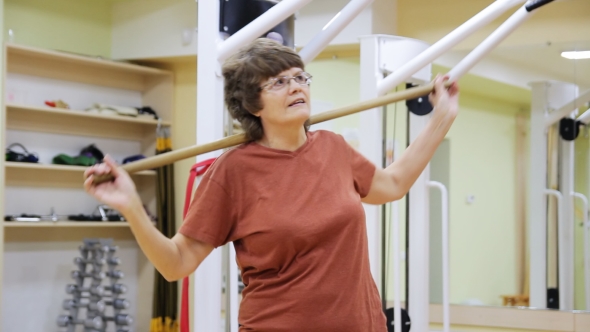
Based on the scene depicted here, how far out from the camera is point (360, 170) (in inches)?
72.1

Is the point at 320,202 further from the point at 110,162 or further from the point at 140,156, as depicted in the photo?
the point at 140,156

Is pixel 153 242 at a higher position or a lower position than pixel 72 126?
lower

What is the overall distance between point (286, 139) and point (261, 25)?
0.70 meters

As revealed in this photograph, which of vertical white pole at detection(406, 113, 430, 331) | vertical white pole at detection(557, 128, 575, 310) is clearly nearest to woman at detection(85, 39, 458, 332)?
vertical white pole at detection(406, 113, 430, 331)

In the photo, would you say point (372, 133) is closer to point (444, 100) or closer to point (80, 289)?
point (444, 100)

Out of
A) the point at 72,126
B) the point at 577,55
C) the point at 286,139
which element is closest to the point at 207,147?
the point at 286,139

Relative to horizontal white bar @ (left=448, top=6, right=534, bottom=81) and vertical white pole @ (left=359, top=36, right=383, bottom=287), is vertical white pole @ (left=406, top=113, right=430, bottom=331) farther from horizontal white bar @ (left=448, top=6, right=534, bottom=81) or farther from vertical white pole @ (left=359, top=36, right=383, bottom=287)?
horizontal white bar @ (left=448, top=6, right=534, bottom=81)

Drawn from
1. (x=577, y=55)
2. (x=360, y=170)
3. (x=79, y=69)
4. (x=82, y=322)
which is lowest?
(x=82, y=322)

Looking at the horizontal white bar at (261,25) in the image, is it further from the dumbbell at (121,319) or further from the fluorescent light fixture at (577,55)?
the dumbbell at (121,319)

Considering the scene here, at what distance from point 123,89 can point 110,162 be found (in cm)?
480

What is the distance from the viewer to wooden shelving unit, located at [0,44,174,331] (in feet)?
17.8

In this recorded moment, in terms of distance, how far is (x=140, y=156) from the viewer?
20.0 feet

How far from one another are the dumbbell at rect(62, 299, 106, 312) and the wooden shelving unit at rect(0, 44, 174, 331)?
50 cm

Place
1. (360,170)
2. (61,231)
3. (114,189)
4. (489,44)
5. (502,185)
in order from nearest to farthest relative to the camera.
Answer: (114,189) → (360,170) → (489,44) → (502,185) → (61,231)
